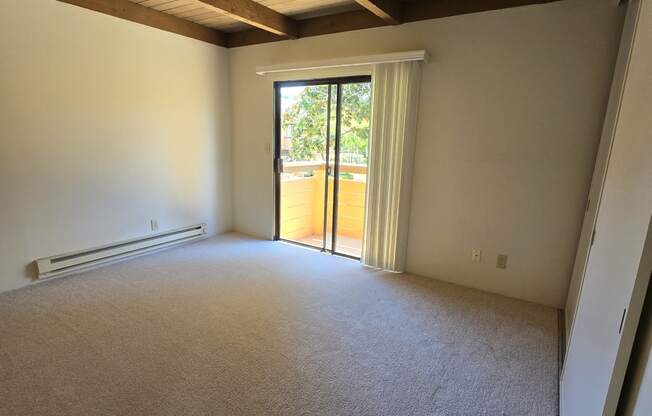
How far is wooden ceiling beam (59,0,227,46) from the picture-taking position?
3154 mm

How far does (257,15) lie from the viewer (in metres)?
3.31

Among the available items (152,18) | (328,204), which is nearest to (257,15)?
(152,18)

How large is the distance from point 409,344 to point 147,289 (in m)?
2.25

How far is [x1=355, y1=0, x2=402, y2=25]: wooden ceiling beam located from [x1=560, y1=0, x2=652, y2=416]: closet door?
183 cm

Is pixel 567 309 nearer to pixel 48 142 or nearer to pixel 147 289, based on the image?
pixel 147 289

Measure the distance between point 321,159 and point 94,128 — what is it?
7.75ft

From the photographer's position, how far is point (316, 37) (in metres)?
3.71

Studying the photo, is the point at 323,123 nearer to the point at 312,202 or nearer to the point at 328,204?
the point at 328,204

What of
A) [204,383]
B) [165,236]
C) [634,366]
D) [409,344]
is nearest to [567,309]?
[409,344]

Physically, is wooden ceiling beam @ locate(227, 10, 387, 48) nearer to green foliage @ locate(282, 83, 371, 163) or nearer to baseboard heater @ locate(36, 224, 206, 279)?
green foliage @ locate(282, 83, 371, 163)

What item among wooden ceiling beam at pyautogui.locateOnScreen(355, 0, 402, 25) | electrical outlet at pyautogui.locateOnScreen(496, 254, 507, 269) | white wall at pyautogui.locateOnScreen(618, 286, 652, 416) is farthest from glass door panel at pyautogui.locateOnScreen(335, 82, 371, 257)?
white wall at pyautogui.locateOnScreen(618, 286, 652, 416)

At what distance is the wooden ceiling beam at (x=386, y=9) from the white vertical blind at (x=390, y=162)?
380mm

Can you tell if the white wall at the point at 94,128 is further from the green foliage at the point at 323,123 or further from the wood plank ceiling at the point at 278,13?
the green foliage at the point at 323,123

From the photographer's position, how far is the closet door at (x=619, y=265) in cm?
90
